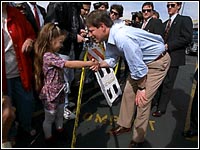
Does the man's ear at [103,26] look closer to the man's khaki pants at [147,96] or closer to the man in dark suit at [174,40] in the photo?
the man's khaki pants at [147,96]

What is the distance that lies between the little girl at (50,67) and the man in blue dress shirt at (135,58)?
13.9 inches

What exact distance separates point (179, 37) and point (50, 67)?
2174mm

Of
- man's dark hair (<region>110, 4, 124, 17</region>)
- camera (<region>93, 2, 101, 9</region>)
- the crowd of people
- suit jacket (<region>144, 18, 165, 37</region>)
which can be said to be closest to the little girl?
the crowd of people

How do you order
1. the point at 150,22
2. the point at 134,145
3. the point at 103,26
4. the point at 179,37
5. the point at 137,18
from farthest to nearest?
the point at 137,18 < the point at 150,22 < the point at 179,37 < the point at 134,145 < the point at 103,26

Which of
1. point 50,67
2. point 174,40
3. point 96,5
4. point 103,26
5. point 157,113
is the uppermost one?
point 96,5

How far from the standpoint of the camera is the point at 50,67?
285 centimetres

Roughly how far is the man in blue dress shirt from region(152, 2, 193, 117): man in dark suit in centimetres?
96

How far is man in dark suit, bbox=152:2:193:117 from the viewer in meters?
3.95

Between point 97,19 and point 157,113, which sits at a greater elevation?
point 97,19

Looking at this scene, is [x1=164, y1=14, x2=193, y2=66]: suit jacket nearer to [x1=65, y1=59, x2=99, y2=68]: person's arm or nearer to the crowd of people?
the crowd of people

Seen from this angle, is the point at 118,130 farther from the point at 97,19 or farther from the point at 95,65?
the point at 97,19

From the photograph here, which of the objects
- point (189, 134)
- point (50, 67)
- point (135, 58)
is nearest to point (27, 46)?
point (50, 67)

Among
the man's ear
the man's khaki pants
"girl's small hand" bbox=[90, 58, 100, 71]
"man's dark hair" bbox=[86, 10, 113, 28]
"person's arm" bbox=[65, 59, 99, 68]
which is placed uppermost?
"man's dark hair" bbox=[86, 10, 113, 28]

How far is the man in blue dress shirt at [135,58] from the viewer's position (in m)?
2.52
